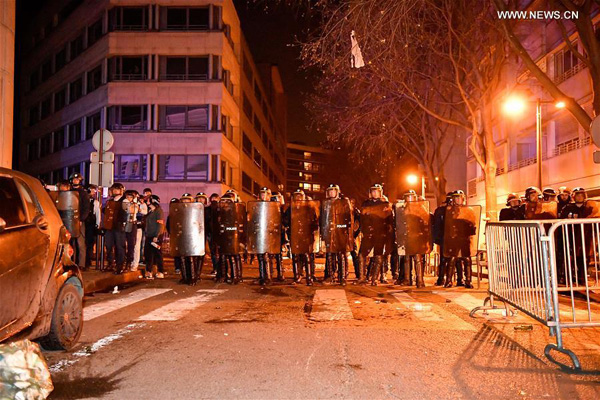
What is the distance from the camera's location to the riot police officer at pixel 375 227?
11.8 meters

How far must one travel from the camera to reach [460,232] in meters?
11.3

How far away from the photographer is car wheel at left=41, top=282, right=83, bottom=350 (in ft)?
17.8

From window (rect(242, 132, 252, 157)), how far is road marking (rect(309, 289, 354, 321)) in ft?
122

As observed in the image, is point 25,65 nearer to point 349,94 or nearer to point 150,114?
point 150,114

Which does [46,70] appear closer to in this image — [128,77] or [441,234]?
[128,77]

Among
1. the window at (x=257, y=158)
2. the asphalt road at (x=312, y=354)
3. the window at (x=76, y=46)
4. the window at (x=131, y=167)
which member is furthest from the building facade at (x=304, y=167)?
the asphalt road at (x=312, y=354)

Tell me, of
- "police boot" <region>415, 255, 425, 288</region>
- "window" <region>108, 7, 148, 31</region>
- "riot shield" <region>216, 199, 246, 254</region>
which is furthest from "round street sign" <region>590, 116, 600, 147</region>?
"window" <region>108, 7, 148, 31</region>

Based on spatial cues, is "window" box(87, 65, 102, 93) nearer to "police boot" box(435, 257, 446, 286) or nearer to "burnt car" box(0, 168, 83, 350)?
"police boot" box(435, 257, 446, 286)

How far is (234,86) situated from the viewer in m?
43.5

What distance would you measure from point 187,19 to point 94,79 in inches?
337

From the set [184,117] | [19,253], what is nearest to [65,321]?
[19,253]

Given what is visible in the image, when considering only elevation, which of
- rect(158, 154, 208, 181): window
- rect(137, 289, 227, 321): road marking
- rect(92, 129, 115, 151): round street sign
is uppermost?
rect(158, 154, 208, 181): window

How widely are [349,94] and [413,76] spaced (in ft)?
14.0

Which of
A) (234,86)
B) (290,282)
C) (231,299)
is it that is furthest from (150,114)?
(231,299)
